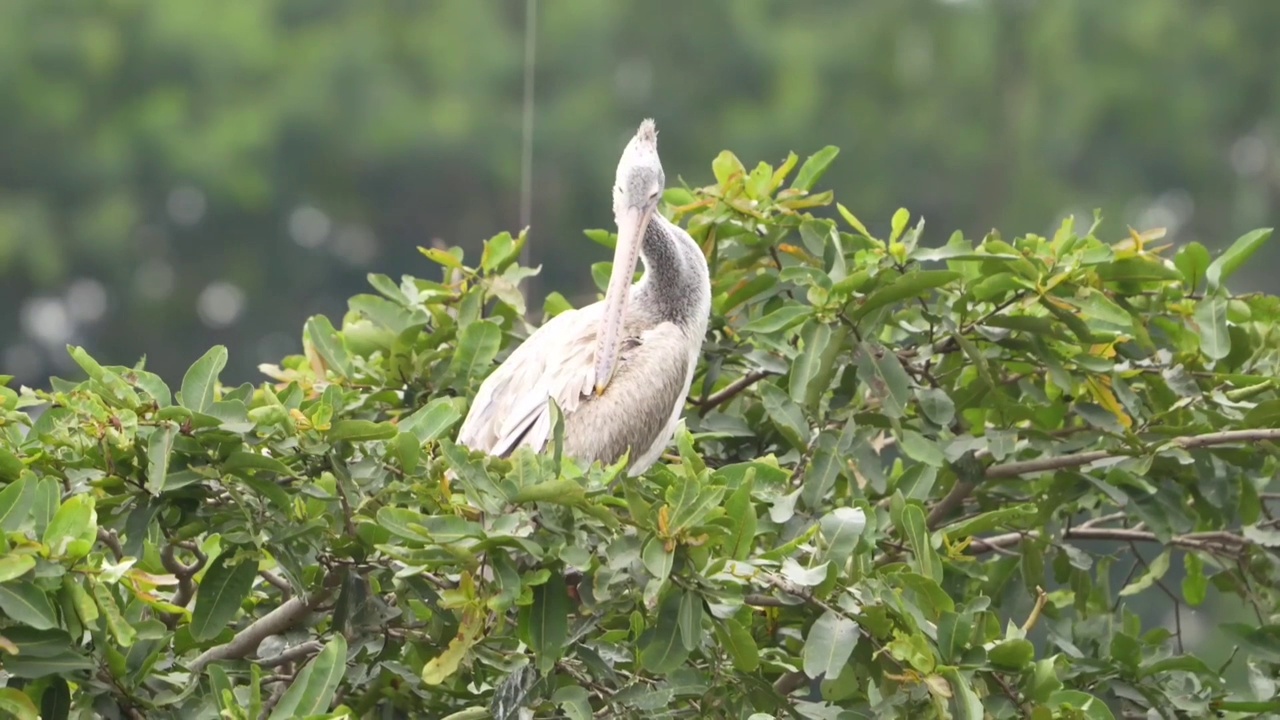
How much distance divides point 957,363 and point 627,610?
4.52ft

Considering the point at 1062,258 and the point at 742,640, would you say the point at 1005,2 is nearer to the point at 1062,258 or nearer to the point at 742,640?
the point at 1062,258

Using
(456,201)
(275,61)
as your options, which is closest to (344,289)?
(456,201)

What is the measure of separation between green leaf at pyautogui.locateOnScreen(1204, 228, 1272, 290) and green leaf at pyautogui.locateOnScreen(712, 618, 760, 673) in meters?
1.63

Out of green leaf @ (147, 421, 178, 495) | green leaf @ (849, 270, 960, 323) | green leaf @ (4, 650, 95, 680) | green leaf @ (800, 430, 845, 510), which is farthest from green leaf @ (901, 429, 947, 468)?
green leaf @ (4, 650, 95, 680)

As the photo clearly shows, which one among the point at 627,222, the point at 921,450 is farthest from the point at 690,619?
the point at 627,222

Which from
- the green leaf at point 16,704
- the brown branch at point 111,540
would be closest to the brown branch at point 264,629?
the brown branch at point 111,540

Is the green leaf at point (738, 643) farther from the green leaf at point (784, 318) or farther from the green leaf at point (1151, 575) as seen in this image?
the green leaf at point (1151, 575)

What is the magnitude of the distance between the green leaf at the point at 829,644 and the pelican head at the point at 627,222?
1109 mm

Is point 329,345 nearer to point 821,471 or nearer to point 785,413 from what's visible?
point 785,413

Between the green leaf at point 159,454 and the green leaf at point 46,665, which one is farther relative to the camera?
the green leaf at point 159,454

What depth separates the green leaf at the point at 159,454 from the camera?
2.37 m

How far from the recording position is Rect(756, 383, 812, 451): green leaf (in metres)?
3.29

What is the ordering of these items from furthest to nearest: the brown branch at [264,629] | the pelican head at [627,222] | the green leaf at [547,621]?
the pelican head at [627,222] < the brown branch at [264,629] < the green leaf at [547,621]

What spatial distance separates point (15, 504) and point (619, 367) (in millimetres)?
1653
